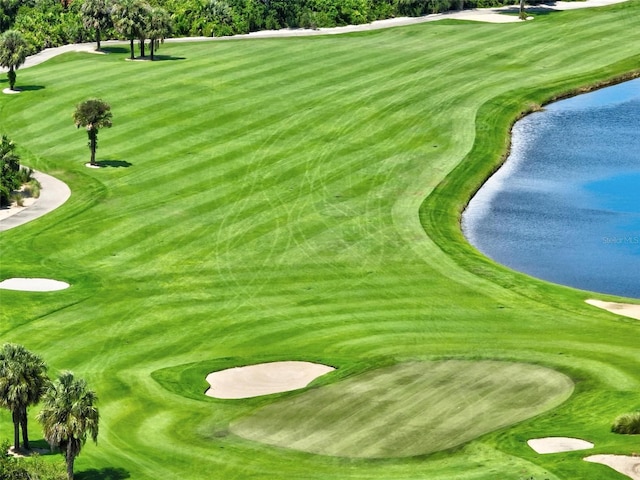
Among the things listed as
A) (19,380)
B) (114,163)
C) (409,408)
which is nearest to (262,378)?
(409,408)

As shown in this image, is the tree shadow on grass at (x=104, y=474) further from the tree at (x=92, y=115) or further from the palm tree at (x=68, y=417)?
the tree at (x=92, y=115)

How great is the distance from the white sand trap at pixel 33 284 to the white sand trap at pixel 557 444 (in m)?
33.8

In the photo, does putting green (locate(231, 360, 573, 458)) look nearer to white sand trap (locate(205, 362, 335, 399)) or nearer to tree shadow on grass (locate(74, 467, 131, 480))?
white sand trap (locate(205, 362, 335, 399))

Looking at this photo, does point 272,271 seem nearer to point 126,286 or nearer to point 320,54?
point 126,286

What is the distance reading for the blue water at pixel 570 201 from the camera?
89.5 metres

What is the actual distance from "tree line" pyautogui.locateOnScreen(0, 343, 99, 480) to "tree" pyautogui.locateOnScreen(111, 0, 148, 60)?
8263cm

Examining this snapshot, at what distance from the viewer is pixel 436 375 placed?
6750 centimetres

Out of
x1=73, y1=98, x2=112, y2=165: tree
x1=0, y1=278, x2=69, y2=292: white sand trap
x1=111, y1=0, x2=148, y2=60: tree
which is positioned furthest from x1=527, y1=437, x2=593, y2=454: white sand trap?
x1=111, y1=0, x2=148, y2=60: tree

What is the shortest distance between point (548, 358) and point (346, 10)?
3947 inches

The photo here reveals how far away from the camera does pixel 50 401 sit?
2154 inches

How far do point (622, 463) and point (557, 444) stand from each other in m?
3.79

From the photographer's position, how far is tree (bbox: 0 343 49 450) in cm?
5662

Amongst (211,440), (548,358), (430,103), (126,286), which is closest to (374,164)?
(430,103)

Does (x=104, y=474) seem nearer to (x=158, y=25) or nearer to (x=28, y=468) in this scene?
(x=28, y=468)
